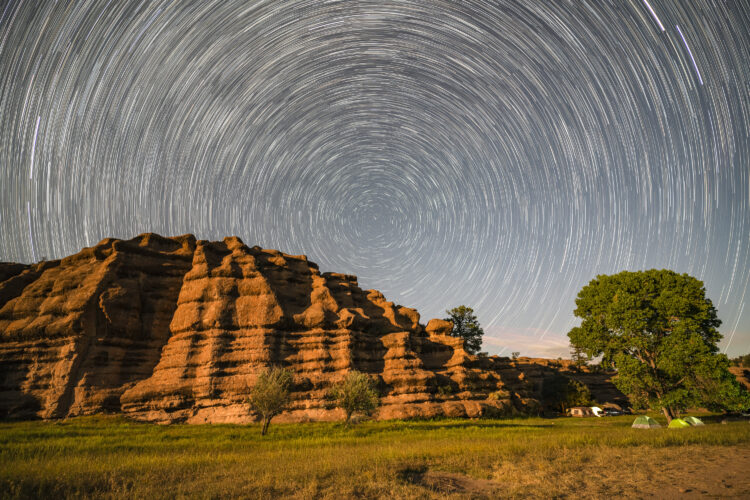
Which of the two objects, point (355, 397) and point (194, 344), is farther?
point (194, 344)

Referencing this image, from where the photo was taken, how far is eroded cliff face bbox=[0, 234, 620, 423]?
52969 millimetres

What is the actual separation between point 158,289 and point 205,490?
65.8 meters

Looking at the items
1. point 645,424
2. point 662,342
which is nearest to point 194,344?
point 645,424

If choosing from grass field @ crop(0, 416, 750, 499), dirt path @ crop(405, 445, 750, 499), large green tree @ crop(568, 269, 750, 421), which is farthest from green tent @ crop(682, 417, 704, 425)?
dirt path @ crop(405, 445, 750, 499)

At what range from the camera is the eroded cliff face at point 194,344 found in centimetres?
5297

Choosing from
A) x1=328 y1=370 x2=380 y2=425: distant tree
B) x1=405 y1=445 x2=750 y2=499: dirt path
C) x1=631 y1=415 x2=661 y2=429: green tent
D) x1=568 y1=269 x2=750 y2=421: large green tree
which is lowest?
x1=631 y1=415 x2=661 y2=429: green tent

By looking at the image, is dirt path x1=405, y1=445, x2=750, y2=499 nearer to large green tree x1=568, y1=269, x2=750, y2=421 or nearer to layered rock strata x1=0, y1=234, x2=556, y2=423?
large green tree x1=568, y1=269, x2=750, y2=421

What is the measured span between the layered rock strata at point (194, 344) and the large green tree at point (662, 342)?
73.9 feet

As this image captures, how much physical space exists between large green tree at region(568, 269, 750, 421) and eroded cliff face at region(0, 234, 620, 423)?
22.6 m

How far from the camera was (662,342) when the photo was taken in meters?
39.2

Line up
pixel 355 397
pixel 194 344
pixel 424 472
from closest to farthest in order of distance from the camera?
1. pixel 424 472
2. pixel 355 397
3. pixel 194 344

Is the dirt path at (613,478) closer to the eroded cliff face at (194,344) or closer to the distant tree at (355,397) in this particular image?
the distant tree at (355,397)

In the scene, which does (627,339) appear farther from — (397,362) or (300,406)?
(300,406)

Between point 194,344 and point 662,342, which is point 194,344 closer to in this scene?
point 194,344
